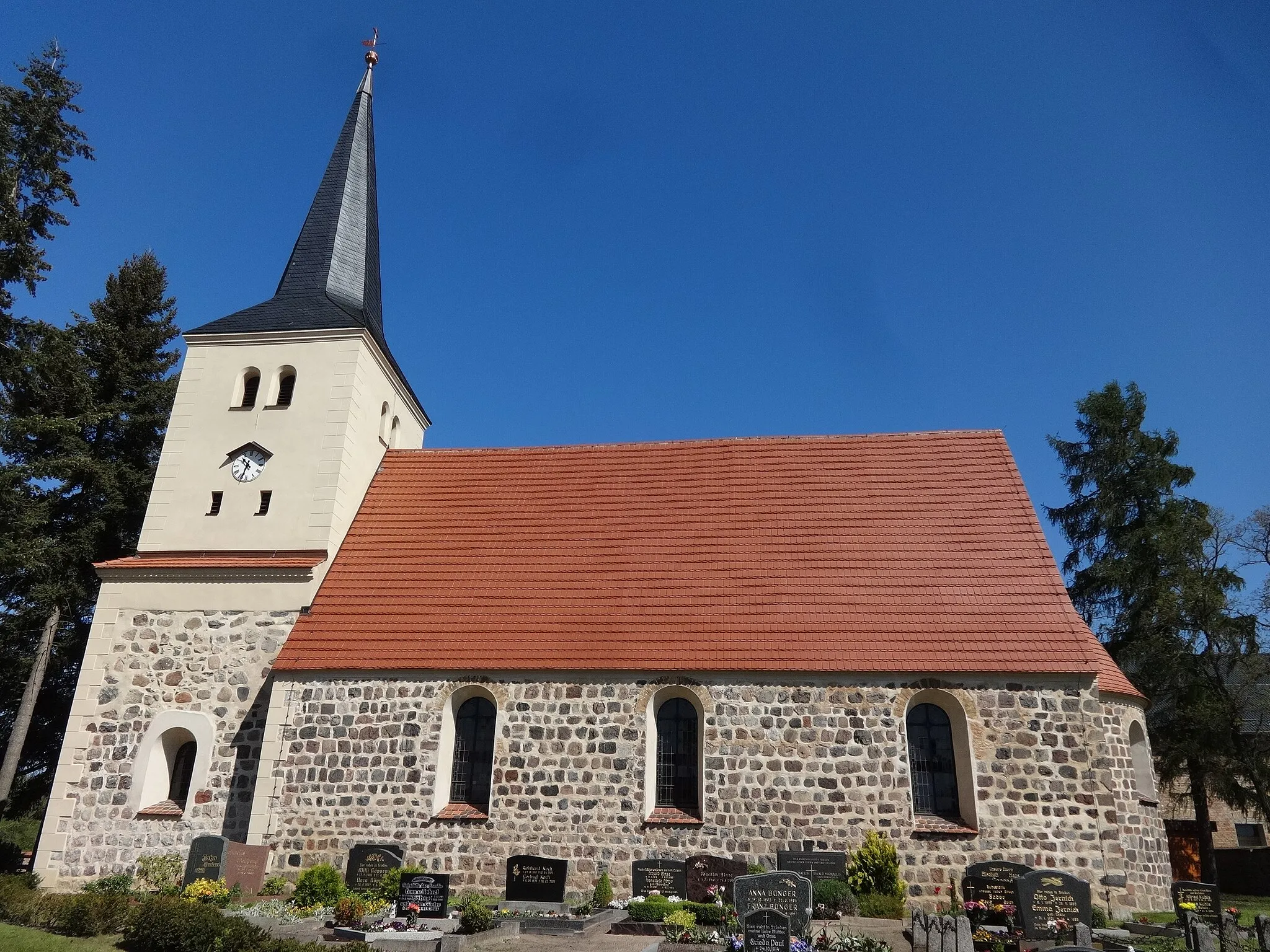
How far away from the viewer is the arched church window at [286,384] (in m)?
17.3

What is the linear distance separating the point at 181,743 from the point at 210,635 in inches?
74.4

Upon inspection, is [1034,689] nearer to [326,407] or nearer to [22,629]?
[326,407]

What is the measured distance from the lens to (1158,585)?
70.5 feet

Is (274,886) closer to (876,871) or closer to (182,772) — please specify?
(182,772)

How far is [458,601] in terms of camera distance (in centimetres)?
1503

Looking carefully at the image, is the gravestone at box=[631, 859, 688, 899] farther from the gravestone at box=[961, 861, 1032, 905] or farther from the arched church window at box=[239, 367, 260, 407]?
the arched church window at box=[239, 367, 260, 407]

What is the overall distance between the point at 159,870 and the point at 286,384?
909 cm

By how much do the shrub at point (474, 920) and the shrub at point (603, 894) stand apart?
7.70 ft

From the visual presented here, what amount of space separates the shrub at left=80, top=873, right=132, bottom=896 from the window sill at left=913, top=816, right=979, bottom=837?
1164cm

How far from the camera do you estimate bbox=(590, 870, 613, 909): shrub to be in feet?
39.7

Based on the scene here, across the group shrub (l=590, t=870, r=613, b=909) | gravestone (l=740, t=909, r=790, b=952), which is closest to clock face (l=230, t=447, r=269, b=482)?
shrub (l=590, t=870, r=613, b=909)

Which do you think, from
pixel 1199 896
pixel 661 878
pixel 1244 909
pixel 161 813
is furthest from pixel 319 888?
pixel 1244 909

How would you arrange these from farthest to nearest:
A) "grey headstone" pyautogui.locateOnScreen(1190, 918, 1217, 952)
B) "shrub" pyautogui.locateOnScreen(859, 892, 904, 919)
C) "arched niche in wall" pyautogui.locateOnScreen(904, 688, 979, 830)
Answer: "arched niche in wall" pyautogui.locateOnScreen(904, 688, 979, 830) → "shrub" pyautogui.locateOnScreen(859, 892, 904, 919) → "grey headstone" pyautogui.locateOnScreen(1190, 918, 1217, 952)

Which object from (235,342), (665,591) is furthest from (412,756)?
(235,342)
